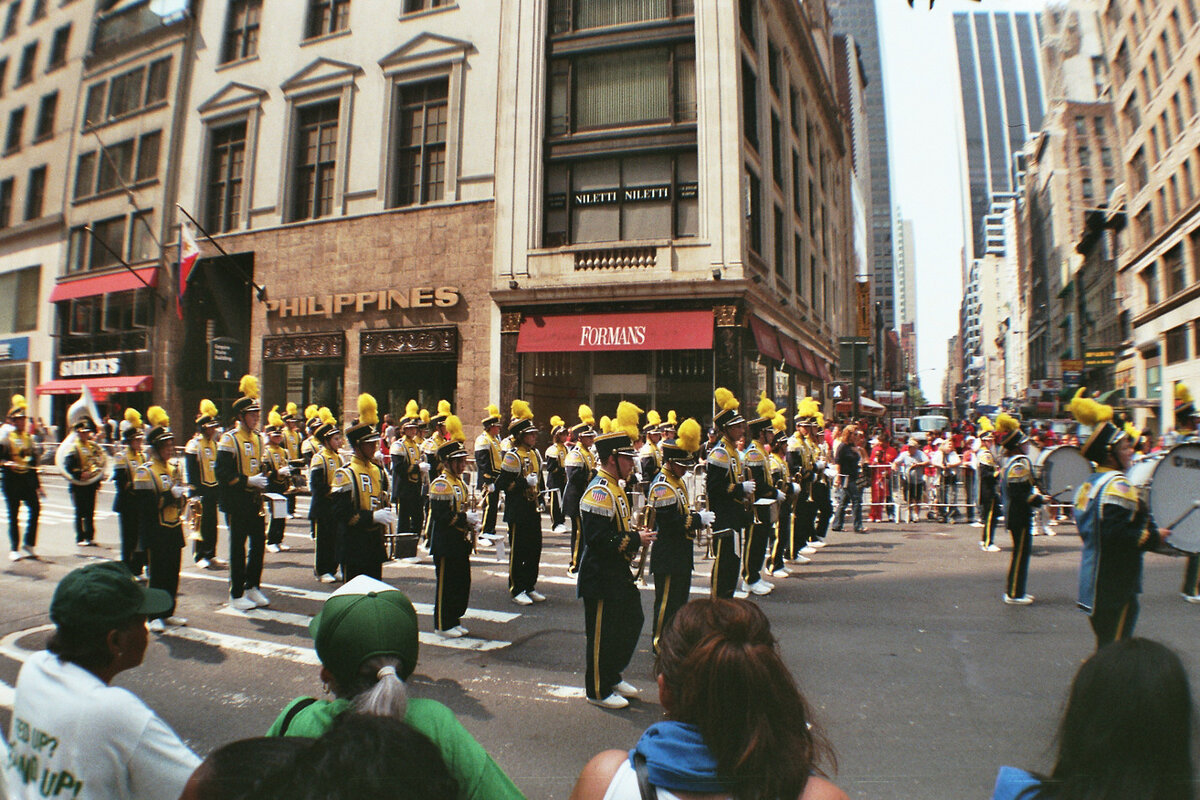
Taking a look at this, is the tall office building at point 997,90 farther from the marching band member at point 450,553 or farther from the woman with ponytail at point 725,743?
the woman with ponytail at point 725,743

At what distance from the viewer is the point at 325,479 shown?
28.0ft

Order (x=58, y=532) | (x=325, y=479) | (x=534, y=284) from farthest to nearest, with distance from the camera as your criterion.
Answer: (x=534, y=284)
(x=58, y=532)
(x=325, y=479)

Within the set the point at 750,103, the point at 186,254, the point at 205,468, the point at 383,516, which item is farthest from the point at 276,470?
the point at 750,103

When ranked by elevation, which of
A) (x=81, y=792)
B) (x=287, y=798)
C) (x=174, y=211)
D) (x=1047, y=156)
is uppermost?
(x=1047, y=156)

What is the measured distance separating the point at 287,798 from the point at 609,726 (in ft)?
13.4

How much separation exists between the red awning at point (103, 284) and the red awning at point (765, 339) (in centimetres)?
2464

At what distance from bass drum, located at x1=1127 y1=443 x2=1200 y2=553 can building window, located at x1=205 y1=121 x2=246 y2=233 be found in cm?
2891

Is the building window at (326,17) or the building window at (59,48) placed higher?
the building window at (59,48)

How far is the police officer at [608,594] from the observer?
5180 mm

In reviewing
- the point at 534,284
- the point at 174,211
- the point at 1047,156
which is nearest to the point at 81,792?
the point at 534,284

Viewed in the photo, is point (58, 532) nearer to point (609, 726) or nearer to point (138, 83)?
point (609, 726)

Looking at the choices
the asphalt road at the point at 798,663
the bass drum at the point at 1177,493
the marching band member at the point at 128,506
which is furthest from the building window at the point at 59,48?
the bass drum at the point at 1177,493

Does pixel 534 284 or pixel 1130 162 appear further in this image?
pixel 1130 162

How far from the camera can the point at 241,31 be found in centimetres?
2783
